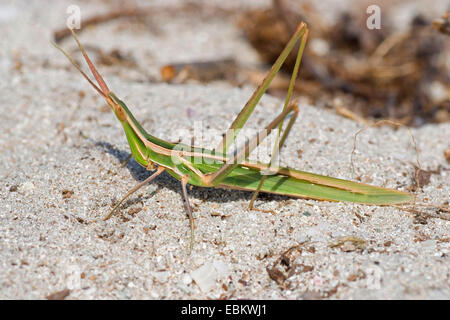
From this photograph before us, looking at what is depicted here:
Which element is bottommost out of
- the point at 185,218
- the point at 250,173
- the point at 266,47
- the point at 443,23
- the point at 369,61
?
the point at 185,218

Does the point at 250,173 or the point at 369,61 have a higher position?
the point at 369,61

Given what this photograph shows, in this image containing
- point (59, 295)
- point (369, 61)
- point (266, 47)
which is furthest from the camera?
point (266, 47)

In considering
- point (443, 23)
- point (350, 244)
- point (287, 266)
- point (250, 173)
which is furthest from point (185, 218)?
point (443, 23)

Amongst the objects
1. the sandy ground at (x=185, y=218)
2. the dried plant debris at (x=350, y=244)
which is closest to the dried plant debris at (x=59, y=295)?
the sandy ground at (x=185, y=218)

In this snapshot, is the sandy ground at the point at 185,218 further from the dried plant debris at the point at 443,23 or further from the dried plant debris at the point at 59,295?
the dried plant debris at the point at 443,23

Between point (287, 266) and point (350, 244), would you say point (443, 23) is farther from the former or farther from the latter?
point (287, 266)

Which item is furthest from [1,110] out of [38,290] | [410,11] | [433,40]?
[410,11]

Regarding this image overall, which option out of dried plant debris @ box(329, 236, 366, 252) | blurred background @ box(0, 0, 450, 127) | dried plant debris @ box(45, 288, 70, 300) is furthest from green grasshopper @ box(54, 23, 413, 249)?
blurred background @ box(0, 0, 450, 127)
